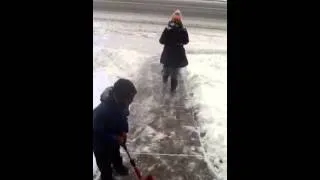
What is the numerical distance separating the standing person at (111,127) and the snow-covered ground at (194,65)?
148 mm

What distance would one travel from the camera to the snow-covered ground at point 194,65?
11.4 feet

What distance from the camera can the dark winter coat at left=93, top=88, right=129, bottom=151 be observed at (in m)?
2.93

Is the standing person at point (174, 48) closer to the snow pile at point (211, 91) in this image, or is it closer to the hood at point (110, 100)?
the snow pile at point (211, 91)

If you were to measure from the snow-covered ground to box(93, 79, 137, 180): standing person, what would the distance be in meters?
0.15

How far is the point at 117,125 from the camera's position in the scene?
3.01m

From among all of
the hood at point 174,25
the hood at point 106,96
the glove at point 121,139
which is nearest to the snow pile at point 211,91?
the hood at point 174,25

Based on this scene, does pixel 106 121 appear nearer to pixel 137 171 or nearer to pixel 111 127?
pixel 111 127

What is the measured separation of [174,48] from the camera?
3.73m

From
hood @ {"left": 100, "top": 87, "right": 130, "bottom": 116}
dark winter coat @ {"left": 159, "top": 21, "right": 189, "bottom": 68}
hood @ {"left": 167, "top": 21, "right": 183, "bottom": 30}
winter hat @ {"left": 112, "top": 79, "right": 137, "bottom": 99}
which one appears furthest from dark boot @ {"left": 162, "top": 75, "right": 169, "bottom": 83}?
hood @ {"left": 100, "top": 87, "right": 130, "bottom": 116}

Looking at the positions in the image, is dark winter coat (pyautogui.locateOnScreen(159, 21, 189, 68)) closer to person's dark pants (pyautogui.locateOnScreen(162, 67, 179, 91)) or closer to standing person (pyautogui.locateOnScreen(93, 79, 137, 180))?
person's dark pants (pyautogui.locateOnScreen(162, 67, 179, 91))
